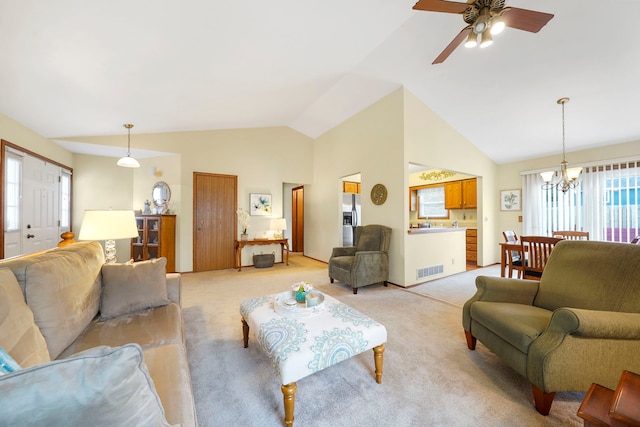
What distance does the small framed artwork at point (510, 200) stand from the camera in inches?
208

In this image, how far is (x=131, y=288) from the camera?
181 centimetres

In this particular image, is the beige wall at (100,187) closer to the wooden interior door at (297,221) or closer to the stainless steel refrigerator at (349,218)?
the wooden interior door at (297,221)

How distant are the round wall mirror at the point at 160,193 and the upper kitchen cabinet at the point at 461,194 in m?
6.41

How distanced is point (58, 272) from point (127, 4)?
1857 mm

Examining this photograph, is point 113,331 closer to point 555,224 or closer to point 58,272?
point 58,272

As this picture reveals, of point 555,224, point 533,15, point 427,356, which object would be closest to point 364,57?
point 533,15

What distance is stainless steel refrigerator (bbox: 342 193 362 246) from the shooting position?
533 centimetres

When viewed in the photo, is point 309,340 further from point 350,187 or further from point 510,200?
point 510,200

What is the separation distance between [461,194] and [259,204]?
15.8 ft

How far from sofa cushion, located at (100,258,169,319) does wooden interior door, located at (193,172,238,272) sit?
10.0 feet

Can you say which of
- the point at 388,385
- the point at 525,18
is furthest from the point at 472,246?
the point at 388,385

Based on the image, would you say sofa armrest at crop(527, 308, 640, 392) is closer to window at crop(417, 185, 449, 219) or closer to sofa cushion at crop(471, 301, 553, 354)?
sofa cushion at crop(471, 301, 553, 354)

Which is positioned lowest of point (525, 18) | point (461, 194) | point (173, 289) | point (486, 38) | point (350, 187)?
point (173, 289)

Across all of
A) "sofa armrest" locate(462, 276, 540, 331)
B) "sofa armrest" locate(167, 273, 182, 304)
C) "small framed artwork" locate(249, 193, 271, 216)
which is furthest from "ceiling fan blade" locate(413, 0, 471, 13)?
"small framed artwork" locate(249, 193, 271, 216)
